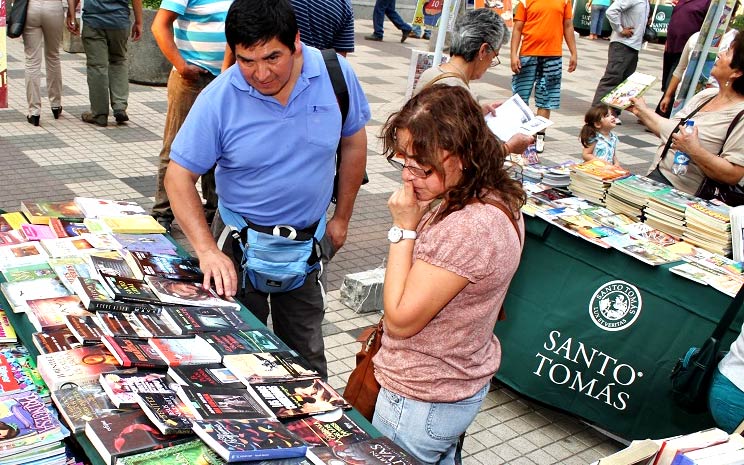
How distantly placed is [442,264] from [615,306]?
6.49 ft

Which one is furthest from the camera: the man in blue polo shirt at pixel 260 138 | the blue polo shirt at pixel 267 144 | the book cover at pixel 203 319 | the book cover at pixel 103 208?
the book cover at pixel 103 208

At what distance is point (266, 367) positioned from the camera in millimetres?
2258

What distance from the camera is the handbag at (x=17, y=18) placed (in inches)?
271

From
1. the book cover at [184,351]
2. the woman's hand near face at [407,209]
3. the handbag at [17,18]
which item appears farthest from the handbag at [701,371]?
the handbag at [17,18]

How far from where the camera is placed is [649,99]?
14.4 meters

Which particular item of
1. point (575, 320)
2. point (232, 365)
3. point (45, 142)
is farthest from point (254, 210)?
point (45, 142)

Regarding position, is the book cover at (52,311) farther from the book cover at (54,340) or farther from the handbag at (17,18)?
the handbag at (17,18)

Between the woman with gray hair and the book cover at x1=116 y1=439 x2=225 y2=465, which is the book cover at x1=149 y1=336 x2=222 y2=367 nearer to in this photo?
the book cover at x1=116 y1=439 x2=225 y2=465

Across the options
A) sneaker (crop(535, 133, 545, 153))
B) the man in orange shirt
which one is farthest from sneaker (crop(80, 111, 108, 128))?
sneaker (crop(535, 133, 545, 153))

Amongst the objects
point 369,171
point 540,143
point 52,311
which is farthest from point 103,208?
point 540,143

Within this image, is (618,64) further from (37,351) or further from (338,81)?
(37,351)

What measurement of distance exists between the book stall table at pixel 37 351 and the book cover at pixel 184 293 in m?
0.10

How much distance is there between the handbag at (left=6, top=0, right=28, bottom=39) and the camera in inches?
271

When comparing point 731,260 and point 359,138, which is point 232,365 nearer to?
point 359,138
